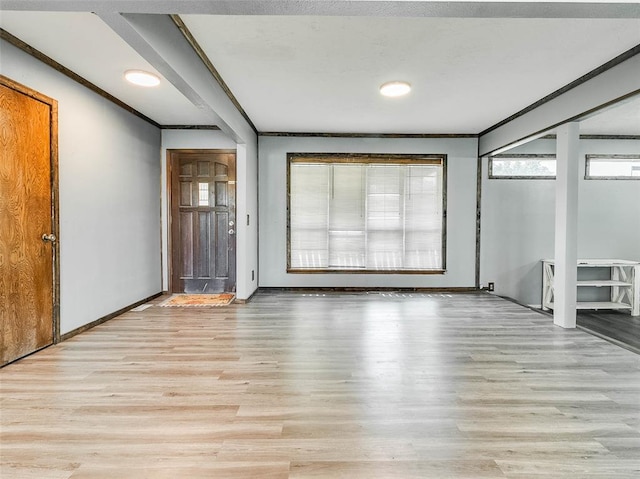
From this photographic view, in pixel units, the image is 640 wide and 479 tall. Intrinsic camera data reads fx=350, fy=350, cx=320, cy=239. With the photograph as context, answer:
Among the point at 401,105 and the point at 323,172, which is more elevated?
the point at 401,105

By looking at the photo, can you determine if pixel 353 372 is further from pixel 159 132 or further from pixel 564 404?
pixel 159 132

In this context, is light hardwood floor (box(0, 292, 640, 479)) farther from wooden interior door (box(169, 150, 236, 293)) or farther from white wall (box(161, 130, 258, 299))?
wooden interior door (box(169, 150, 236, 293))

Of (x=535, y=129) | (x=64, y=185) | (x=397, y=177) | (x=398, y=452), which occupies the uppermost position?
(x=535, y=129)

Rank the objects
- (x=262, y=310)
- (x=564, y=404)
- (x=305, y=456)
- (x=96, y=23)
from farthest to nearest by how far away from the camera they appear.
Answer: (x=262, y=310) → (x=96, y=23) → (x=564, y=404) → (x=305, y=456)

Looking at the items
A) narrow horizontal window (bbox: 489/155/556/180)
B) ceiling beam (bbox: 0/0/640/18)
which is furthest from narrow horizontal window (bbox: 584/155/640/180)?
ceiling beam (bbox: 0/0/640/18)

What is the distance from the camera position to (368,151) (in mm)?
5543

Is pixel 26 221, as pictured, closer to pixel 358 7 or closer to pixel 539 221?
pixel 358 7

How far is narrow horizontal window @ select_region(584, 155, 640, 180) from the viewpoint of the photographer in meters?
5.56

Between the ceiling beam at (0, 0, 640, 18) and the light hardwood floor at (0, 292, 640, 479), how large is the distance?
6.81ft

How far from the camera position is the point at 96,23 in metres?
2.43

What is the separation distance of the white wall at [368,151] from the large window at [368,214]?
12 cm

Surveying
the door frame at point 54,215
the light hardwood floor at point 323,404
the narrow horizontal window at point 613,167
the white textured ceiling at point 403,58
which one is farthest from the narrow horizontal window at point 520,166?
the door frame at point 54,215

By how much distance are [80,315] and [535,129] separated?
5.35m

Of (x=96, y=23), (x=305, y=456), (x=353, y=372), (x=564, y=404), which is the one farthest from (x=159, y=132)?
(x=564, y=404)
